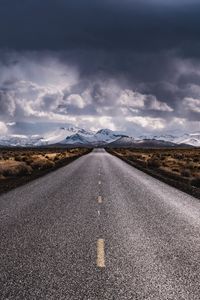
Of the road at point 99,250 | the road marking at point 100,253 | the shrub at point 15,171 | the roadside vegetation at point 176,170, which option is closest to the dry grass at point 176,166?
the roadside vegetation at point 176,170

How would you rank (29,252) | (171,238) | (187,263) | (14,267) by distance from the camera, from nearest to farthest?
(14,267) < (187,263) < (29,252) < (171,238)

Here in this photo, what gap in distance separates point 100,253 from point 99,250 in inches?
8.6

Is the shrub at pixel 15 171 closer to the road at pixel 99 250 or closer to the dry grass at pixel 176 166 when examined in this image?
the dry grass at pixel 176 166

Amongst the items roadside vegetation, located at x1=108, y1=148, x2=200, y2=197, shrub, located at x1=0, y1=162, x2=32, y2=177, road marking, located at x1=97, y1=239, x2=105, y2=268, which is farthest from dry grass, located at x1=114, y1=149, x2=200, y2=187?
road marking, located at x1=97, y1=239, x2=105, y2=268

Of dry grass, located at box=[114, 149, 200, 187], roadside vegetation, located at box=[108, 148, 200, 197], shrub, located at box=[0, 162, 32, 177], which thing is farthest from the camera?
shrub, located at box=[0, 162, 32, 177]

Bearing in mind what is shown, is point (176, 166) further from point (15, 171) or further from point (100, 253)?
point (100, 253)

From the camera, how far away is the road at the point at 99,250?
5.55 m

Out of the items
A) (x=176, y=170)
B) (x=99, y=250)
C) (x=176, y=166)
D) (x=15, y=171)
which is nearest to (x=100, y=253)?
(x=99, y=250)

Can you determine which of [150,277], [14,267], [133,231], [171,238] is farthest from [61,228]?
[150,277]

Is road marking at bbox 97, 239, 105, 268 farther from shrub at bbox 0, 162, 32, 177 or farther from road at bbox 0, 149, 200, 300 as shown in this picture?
shrub at bbox 0, 162, 32, 177

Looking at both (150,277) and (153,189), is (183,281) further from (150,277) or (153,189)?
(153,189)

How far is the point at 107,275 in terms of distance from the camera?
616 cm

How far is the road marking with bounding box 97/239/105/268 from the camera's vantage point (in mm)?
6750

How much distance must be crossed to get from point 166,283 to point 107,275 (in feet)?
3.06
